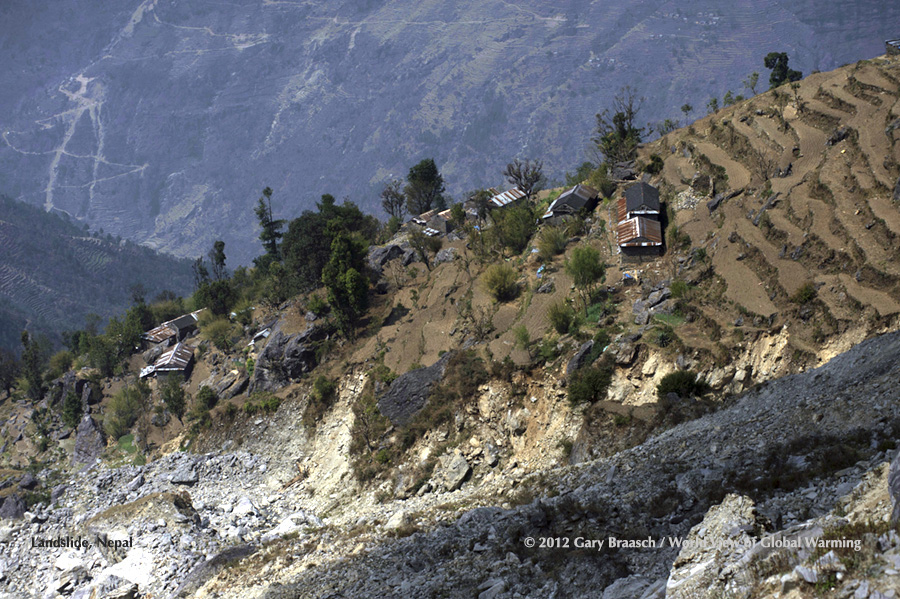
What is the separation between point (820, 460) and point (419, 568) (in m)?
10.9

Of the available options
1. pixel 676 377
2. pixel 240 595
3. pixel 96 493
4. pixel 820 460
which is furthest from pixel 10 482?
pixel 820 460

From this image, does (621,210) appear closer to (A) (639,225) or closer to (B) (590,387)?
(A) (639,225)

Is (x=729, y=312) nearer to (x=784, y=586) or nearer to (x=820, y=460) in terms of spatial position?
(x=820, y=460)

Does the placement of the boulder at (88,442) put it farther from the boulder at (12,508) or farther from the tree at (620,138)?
the tree at (620,138)

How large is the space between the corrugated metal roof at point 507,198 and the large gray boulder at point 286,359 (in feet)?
77.3

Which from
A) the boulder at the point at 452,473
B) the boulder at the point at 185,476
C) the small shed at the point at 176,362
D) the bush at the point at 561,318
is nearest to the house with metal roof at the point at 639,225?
the bush at the point at 561,318

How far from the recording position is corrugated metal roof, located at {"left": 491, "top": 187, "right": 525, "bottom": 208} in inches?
2564

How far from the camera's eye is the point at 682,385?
82.9 feet

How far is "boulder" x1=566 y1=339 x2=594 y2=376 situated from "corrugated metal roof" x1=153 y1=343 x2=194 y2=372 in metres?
43.0

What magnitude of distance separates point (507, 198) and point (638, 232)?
2945 centimetres

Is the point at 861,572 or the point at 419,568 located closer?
the point at 861,572

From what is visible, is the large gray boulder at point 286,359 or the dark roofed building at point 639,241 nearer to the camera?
the dark roofed building at point 639,241

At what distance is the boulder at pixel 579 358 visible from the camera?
3000 cm

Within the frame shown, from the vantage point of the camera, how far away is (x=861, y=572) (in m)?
8.59
